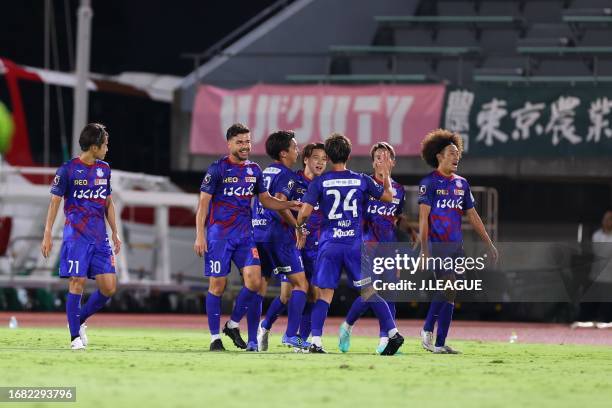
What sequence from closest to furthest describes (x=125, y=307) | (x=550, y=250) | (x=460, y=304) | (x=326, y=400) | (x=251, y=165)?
(x=326, y=400), (x=251, y=165), (x=550, y=250), (x=460, y=304), (x=125, y=307)

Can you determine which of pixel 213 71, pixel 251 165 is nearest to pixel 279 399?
pixel 251 165

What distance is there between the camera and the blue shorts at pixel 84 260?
14.2m

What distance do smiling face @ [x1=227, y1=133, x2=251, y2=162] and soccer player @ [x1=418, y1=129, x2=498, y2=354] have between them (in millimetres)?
1914

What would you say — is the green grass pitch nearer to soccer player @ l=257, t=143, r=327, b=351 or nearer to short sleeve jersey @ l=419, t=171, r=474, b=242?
soccer player @ l=257, t=143, r=327, b=351

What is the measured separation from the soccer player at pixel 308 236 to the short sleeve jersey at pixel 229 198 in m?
0.97

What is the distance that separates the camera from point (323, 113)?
30.0m

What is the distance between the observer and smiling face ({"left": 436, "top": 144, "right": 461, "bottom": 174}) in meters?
15.0

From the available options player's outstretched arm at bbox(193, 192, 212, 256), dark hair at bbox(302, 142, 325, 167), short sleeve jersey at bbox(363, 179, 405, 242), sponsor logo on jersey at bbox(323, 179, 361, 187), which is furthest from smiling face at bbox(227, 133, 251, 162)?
short sleeve jersey at bbox(363, 179, 405, 242)

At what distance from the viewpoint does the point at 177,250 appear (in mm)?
33969

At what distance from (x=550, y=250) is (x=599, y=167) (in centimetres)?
421

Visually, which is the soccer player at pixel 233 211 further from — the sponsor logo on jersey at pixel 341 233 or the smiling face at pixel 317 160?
the smiling face at pixel 317 160

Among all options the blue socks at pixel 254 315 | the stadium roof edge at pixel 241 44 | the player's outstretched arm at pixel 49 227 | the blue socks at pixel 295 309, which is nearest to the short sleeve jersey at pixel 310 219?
the blue socks at pixel 295 309

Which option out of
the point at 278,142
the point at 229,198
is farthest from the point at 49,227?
the point at 278,142

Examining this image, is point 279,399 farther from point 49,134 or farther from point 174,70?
point 174,70
